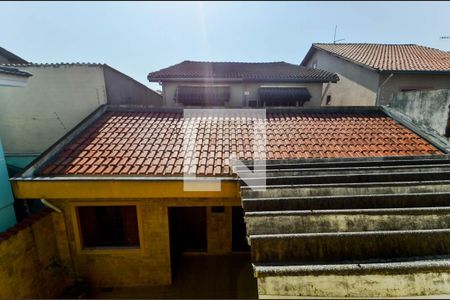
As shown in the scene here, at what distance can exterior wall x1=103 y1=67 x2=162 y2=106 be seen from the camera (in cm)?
780

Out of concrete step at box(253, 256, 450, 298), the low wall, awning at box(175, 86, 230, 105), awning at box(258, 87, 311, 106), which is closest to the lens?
concrete step at box(253, 256, 450, 298)

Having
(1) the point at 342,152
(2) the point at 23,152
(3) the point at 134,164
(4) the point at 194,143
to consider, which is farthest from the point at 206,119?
(2) the point at 23,152

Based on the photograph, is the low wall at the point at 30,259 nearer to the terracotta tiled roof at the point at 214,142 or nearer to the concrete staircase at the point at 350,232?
the terracotta tiled roof at the point at 214,142

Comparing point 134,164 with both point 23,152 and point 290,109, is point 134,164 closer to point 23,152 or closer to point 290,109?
point 290,109

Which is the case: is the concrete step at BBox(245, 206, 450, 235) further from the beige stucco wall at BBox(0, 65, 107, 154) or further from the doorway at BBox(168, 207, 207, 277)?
the beige stucco wall at BBox(0, 65, 107, 154)

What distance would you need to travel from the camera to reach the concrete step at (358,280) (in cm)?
161

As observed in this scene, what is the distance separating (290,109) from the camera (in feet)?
23.8

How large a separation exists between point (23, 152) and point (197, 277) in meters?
7.86

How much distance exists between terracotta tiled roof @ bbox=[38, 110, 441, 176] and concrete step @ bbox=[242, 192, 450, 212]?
154cm

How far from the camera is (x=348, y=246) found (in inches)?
77.7

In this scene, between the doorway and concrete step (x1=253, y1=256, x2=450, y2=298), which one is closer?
concrete step (x1=253, y1=256, x2=450, y2=298)

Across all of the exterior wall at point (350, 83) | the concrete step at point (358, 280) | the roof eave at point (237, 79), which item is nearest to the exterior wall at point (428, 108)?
the roof eave at point (237, 79)

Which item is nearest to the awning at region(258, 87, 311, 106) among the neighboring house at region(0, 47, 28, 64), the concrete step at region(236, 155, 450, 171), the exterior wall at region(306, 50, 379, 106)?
the exterior wall at region(306, 50, 379, 106)

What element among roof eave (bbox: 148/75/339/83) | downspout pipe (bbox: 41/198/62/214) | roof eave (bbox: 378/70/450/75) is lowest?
downspout pipe (bbox: 41/198/62/214)
